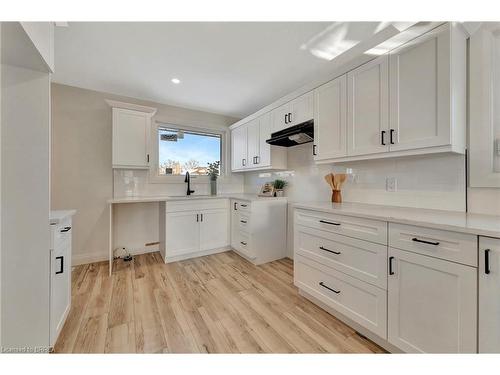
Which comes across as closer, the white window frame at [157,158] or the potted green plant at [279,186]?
the potted green plant at [279,186]

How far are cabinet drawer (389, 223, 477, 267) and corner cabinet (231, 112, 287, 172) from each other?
6.22ft

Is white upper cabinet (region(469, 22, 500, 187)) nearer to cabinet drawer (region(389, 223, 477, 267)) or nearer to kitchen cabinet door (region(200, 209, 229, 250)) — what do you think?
cabinet drawer (region(389, 223, 477, 267))

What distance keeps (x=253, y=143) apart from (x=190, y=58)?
149cm

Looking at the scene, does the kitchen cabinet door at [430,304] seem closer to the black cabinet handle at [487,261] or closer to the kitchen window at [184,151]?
the black cabinet handle at [487,261]

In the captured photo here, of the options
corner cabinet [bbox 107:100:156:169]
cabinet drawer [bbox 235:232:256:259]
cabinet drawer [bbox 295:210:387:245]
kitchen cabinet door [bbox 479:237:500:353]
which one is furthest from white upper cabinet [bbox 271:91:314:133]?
corner cabinet [bbox 107:100:156:169]

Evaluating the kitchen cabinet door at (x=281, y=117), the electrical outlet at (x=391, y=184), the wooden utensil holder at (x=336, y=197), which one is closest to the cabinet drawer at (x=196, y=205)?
the kitchen cabinet door at (x=281, y=117)

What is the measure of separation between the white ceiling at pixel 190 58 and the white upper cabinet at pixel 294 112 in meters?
0.33

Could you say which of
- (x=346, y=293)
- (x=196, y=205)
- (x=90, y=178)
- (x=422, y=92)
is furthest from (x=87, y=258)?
(x=422, y=92)

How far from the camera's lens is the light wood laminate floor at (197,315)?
4.55ft

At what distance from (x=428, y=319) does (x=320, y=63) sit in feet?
7.81

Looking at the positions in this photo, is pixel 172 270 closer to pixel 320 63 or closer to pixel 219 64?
pixel 219 64

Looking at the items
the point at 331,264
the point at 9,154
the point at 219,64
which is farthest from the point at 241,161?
the point at 9,154

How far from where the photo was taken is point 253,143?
325cm
